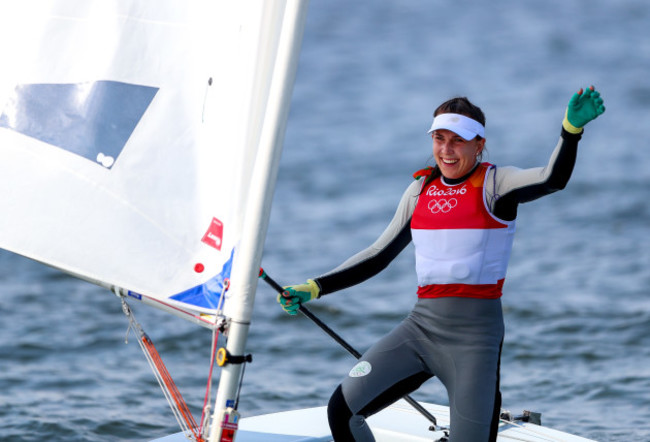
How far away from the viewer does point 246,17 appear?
2.65 meters

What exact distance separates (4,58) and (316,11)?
1839 centimetres

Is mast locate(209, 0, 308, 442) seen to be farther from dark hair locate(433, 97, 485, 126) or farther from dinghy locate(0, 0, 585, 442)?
dark hair locate(433, 97, 485, 126)

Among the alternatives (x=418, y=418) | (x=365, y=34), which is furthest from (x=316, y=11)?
(x=418, y=418)

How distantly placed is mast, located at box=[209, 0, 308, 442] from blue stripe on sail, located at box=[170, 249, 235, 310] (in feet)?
0.12

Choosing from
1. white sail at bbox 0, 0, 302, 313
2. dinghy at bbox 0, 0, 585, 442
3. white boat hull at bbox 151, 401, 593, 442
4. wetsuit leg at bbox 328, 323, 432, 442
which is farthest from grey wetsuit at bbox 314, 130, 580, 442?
white boat hull at bbox 151, 401, 593, 442

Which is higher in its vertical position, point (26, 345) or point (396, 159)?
point (396, 159)

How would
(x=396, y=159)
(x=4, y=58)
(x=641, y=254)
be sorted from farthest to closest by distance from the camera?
(x=396, y=159), (x=641, y=254), (x=4, y=58)

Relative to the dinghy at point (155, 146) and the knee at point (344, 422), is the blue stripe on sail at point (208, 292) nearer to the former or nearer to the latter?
the dinghy at point (155, 146)

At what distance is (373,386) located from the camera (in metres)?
2.85

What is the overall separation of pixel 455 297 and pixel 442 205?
0.86 ft

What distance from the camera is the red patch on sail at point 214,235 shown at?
8.84ft

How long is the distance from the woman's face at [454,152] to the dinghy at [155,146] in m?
0.50

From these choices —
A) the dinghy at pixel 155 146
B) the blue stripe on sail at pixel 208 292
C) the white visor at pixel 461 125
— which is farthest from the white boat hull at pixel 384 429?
the white visor at pixel 461 125

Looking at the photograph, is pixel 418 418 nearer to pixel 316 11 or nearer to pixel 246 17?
pixel 246 17
